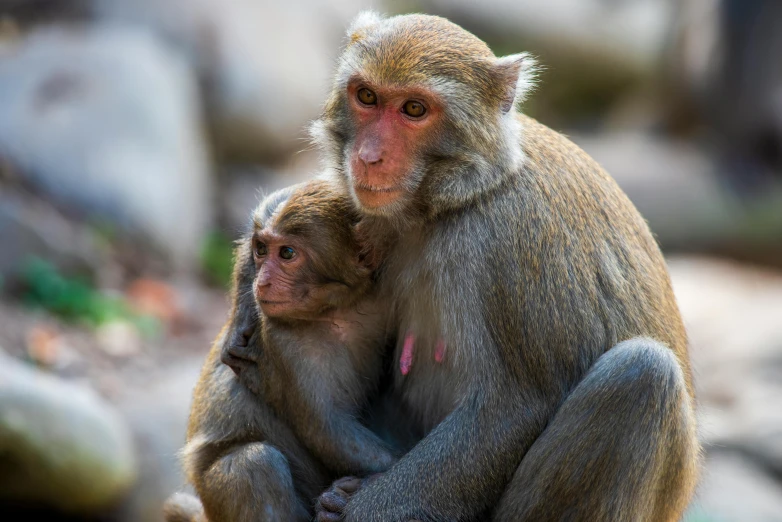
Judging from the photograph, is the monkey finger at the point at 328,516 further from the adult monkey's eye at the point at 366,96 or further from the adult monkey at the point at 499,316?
the adult monkey's eye at the point at 366,96

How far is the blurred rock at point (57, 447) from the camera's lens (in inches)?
302

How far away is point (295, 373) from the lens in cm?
550

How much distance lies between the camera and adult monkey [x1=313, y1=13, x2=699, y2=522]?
4941mm

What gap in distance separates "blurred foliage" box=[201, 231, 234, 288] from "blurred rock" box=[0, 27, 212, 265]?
0.70ft

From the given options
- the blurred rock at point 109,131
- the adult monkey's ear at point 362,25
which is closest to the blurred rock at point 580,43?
the blurred rock at point 109,131

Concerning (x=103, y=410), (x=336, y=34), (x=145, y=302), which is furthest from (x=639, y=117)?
(x=103, y=410)

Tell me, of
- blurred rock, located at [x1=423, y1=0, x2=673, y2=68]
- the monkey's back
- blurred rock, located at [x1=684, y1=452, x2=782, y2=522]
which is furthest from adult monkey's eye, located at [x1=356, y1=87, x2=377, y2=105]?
blurred rock, located at [x1=423, y1=0, x2=673, y2=68]

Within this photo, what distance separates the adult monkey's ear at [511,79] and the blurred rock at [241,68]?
10.0 m

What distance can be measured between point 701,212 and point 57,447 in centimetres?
1275

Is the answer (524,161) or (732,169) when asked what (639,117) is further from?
(524,161)

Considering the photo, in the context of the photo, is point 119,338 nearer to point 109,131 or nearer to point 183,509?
point 109,131

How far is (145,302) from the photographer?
12219 mm

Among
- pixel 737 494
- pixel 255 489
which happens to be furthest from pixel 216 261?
pixel 255 489

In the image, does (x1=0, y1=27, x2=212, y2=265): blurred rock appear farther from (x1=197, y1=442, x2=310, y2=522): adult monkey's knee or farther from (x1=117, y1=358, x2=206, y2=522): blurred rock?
(x1=197, y1=442, x2=310, y2=522): adult monkey's knee
